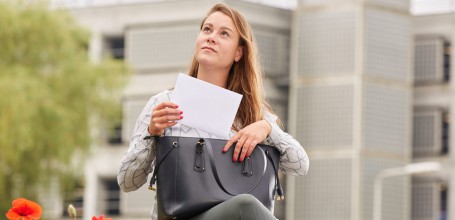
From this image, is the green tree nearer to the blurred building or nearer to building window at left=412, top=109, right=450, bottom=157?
the blurred building

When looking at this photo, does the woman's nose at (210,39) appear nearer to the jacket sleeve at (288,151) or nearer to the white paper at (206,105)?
the white paper at (206,105)

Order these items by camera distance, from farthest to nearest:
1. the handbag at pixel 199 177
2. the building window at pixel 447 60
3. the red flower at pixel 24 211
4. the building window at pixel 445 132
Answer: the building window at pixel 447 60
the building window at pixel 445 132
the red flower at pixel 24 211
the handbag at pixel 199 177

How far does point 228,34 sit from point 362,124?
172ft

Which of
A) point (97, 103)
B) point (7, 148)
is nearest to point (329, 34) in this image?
point (97, 103)

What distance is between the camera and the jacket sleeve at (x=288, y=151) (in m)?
5.26

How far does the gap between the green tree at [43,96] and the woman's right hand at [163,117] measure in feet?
97.3

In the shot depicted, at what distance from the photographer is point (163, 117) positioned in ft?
16.3

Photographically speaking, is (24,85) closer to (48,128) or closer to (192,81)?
(48,128)

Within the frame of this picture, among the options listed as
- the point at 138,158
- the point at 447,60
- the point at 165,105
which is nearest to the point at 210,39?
the point at 165,105

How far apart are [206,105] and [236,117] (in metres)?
0.25

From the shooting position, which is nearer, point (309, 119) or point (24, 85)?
point (24, 85)

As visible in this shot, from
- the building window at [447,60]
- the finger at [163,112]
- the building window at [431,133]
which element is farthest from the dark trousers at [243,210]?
the building window at [447,60]

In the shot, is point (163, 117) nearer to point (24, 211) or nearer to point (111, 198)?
point (24, 211)

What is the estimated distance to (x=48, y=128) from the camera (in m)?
35.8
